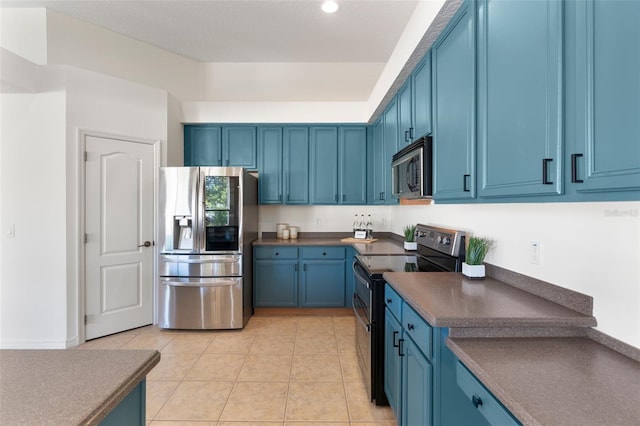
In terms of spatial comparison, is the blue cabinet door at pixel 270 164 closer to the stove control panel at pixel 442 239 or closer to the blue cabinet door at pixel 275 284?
the blue cabinet door at pixel 275 284

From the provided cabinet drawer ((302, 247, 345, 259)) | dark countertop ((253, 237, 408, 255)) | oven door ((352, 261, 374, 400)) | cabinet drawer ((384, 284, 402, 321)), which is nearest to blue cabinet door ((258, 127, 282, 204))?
dark countertop ((253, 237, 408, 255))

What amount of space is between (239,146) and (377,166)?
Answer: 70.8 inches

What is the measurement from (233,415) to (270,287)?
178 cm

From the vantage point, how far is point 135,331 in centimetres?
327

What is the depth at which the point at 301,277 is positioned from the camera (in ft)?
12.2

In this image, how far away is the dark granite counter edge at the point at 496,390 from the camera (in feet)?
2.23

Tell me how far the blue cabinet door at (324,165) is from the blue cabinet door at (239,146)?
770 mm

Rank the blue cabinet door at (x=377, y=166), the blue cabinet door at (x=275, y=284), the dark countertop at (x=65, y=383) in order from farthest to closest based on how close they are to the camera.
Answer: the blue cabinet door at (x=275, y=284) → the blue cabinet door at (x=377, y=166) → the dark countertop at (x=65, y=383)

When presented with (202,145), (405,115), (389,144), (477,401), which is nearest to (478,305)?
(477,401)

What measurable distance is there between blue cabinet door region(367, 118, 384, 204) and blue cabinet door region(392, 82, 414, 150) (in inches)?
22.1

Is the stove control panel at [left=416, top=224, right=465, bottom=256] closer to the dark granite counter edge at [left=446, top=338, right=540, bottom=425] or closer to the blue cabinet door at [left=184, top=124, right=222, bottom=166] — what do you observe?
the dark granite counter edge at [left=446, top=338, right=540, bottom=425]

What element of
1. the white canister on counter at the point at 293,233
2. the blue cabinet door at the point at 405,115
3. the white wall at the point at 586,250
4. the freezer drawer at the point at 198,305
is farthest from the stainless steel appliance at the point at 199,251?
the white wall at the point at 586,250

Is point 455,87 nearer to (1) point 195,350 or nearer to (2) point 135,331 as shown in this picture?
(1) point 195,350

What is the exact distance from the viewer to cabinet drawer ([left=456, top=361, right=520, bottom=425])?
0.80 m
